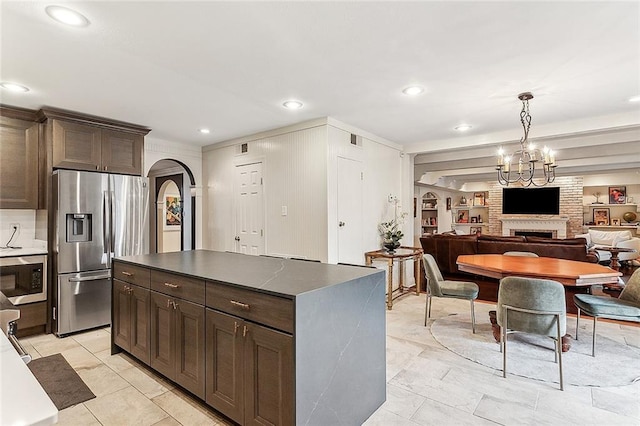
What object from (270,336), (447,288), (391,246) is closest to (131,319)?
(270,336)

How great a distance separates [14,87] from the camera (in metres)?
3.07

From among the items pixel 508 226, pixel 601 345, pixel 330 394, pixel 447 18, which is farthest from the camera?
pixel 508 226

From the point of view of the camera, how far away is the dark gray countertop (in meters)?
1.86

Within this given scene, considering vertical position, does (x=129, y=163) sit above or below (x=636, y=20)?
below

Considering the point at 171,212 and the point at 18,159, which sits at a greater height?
the point at 18,159

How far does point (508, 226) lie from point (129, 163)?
10.5 metres

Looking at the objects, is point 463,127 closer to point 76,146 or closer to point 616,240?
point 76,146

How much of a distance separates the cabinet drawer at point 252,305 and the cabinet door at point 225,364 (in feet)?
0.19

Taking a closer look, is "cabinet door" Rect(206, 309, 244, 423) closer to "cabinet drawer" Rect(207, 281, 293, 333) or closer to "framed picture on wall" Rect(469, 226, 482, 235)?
"cabinet drawer" Rect(207, 281, 293, 333)

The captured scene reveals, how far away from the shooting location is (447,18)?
6.68ft

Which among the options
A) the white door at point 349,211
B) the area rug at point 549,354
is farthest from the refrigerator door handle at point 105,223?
the area rug at point 549,354

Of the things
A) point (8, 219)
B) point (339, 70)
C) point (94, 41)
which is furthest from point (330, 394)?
point (8, 219)

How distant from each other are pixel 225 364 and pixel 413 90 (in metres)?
2.78

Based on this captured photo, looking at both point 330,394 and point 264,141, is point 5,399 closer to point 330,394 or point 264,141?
point 330,394
